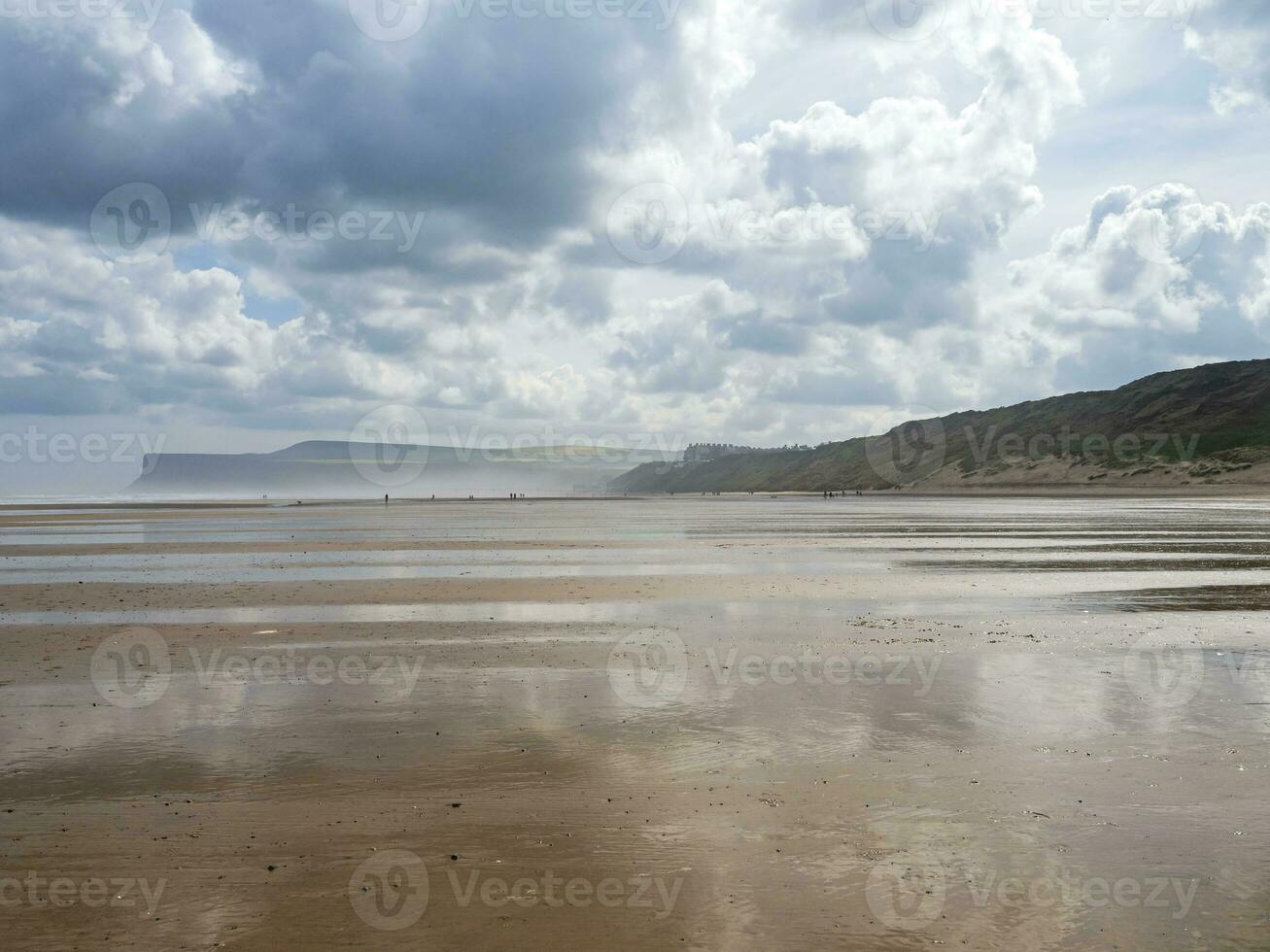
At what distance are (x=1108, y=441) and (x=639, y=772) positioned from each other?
463 ft

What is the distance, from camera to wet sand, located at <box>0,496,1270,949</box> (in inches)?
246

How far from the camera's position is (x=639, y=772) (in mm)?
9133

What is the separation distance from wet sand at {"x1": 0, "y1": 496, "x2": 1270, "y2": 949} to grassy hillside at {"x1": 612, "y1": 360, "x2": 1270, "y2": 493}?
10084cm

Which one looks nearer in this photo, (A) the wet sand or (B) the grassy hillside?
(A) the wet sand

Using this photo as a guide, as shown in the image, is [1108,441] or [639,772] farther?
[1108,441]

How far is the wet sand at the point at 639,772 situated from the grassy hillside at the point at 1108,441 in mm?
100841

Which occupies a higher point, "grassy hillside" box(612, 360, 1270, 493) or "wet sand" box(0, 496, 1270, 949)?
"grassy hillside" box(612, 360, 1270, 493)

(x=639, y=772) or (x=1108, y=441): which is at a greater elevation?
(x=1108, y=441)

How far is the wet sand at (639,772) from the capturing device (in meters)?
6.25

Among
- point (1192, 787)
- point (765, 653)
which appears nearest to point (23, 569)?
point (765, 653)

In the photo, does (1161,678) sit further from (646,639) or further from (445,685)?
(445,685)

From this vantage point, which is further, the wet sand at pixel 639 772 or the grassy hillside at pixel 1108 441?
the grassy hillside at pixel 1108 441

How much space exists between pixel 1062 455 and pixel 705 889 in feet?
447

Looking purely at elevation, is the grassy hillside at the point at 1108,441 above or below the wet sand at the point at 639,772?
above
